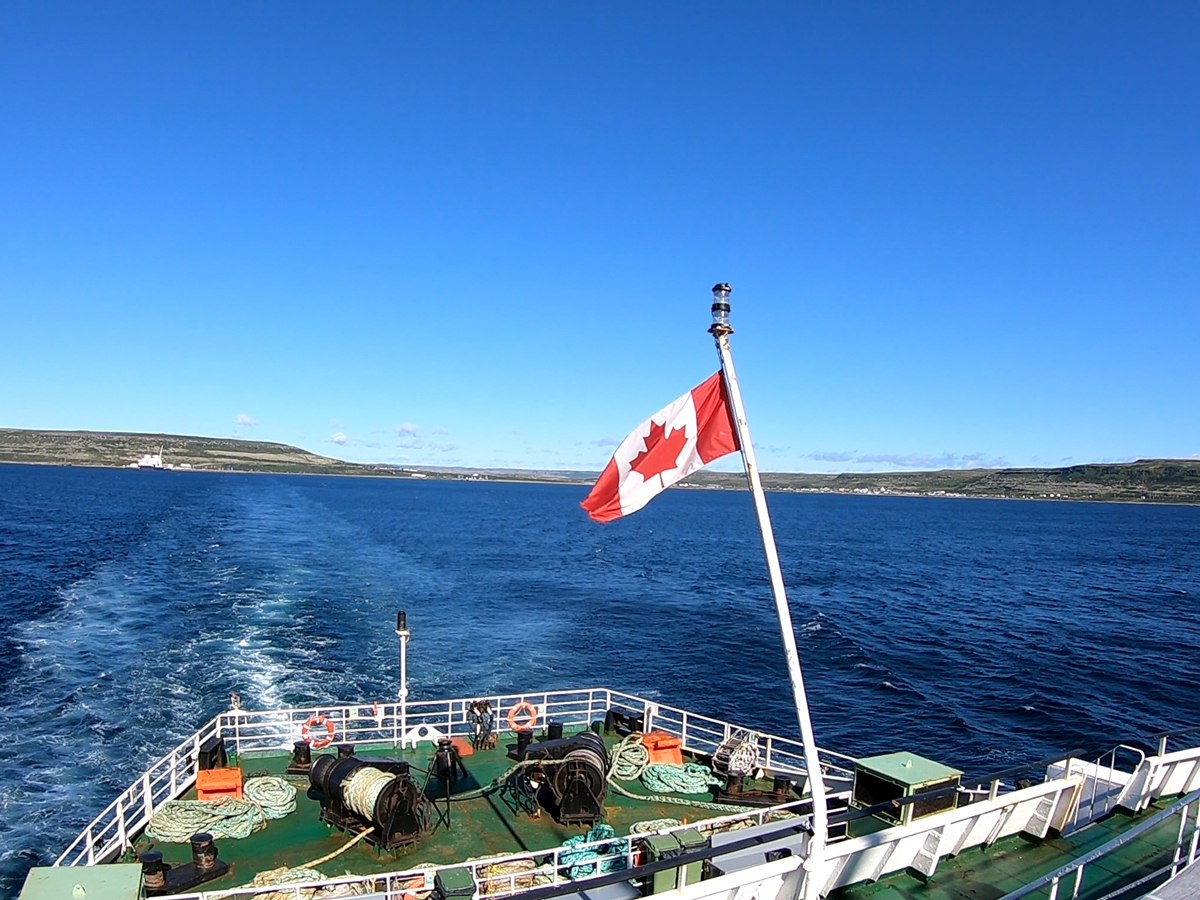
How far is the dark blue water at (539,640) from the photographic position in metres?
31.1

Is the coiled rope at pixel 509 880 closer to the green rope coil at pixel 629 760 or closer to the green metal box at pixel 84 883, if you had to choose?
the green rope coil at pixel 629 760

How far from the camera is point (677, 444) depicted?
8.45 meters

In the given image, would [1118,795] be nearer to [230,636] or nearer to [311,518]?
[230,636]

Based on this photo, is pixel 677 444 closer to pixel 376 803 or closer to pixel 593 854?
pixel 593 854

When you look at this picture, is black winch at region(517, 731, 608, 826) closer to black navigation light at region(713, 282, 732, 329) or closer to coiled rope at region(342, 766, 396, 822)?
coiled rope at region(342, 766, 396, 822)

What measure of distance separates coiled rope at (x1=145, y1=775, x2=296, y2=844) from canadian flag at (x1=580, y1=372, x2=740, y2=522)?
33.7 feet

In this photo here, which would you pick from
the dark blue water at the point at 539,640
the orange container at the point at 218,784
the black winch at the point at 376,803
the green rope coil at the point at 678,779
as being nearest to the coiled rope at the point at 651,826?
the green rope coil at the point at 678,779

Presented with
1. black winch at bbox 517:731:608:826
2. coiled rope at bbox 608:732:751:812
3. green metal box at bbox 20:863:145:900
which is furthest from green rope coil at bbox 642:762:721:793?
green metal box at bbox 20:863:145:900

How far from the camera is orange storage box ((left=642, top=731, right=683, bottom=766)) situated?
1719cm

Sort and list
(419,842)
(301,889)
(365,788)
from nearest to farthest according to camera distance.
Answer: (301,889), (365,788), (419,842)

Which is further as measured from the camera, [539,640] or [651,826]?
[539,640]

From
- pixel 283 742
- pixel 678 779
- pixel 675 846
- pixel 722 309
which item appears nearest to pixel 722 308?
pixel 722 309

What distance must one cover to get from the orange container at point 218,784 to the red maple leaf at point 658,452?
11.6 meters

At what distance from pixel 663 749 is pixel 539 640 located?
101ft
